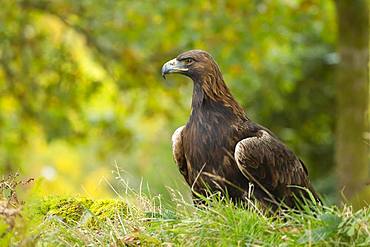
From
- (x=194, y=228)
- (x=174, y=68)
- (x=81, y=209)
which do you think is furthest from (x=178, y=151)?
(x=194, y=228)

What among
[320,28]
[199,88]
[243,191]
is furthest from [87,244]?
[320,28]

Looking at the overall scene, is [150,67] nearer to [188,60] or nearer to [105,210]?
[188,60]

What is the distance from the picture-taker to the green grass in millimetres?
5371

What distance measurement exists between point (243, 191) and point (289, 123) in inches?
445

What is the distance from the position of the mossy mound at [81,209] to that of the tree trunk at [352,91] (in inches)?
290

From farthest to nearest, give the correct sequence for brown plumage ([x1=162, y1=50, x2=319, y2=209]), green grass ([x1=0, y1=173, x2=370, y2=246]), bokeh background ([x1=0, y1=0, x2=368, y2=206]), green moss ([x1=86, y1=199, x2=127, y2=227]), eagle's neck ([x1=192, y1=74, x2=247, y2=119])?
bokeh background ([x1=0, y1=0, x2=368, y2=206])
eagle's neck ([x1=192, y1=74, x2=247, y2=119])
brown plumage ([x1=162, y1=50, x2=319, y2=209])
green moss ([x1=86, y1=199, x2=127, y2=227])
green grass ([x1=0, y1=173, x2=370, y2=246])

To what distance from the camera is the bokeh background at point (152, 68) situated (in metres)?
15.1

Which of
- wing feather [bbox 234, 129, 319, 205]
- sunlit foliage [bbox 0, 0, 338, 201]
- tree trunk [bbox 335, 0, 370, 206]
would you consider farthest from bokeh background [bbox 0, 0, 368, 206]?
wing feather [bbox 234, 129, 319, 205]

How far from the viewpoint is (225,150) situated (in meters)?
7.64

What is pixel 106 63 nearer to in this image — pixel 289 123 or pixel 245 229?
pixel 289 123

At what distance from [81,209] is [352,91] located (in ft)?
25.4

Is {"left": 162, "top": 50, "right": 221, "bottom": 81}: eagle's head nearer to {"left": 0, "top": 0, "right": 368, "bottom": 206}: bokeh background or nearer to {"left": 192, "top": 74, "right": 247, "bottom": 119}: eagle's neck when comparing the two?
{"left": 192, "top": 74, "right": 247, "bottom": 119}: eagle's neck

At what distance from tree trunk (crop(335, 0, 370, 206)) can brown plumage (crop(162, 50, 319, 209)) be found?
5.54m

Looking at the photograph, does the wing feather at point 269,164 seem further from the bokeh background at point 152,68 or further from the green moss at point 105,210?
the bokeh background at point 152,68
